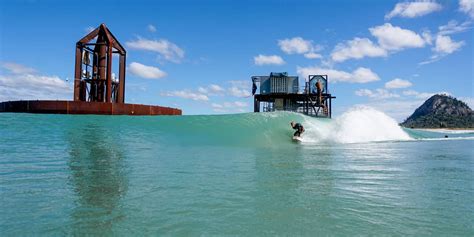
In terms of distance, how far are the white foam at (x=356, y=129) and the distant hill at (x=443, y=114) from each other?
69848mm

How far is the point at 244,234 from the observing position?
2.71 m

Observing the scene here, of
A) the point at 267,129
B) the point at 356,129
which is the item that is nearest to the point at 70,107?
the point at 267,129

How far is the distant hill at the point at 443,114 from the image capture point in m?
85.4

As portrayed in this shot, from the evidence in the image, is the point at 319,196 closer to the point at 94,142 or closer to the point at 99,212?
the point at 99,212

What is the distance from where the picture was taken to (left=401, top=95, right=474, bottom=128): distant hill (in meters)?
85.4

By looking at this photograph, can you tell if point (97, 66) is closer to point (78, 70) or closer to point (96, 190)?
point (78, 70)

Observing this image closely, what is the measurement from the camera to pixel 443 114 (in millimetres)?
101812

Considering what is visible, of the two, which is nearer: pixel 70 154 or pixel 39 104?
pixel 70 154

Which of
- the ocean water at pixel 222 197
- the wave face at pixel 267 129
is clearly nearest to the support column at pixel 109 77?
the wave face at pixel 267 129

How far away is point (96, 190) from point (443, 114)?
118 metres

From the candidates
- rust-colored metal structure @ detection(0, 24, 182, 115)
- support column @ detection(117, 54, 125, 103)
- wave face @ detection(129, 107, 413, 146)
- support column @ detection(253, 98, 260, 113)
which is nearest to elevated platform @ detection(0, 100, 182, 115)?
rust-colored metal structure @ detection(0, 24, 182, 115)

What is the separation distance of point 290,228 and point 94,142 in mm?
9534

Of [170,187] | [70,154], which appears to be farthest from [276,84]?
[170,187]

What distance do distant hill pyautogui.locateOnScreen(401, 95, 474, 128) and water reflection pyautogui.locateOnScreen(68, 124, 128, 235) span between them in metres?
90.6
